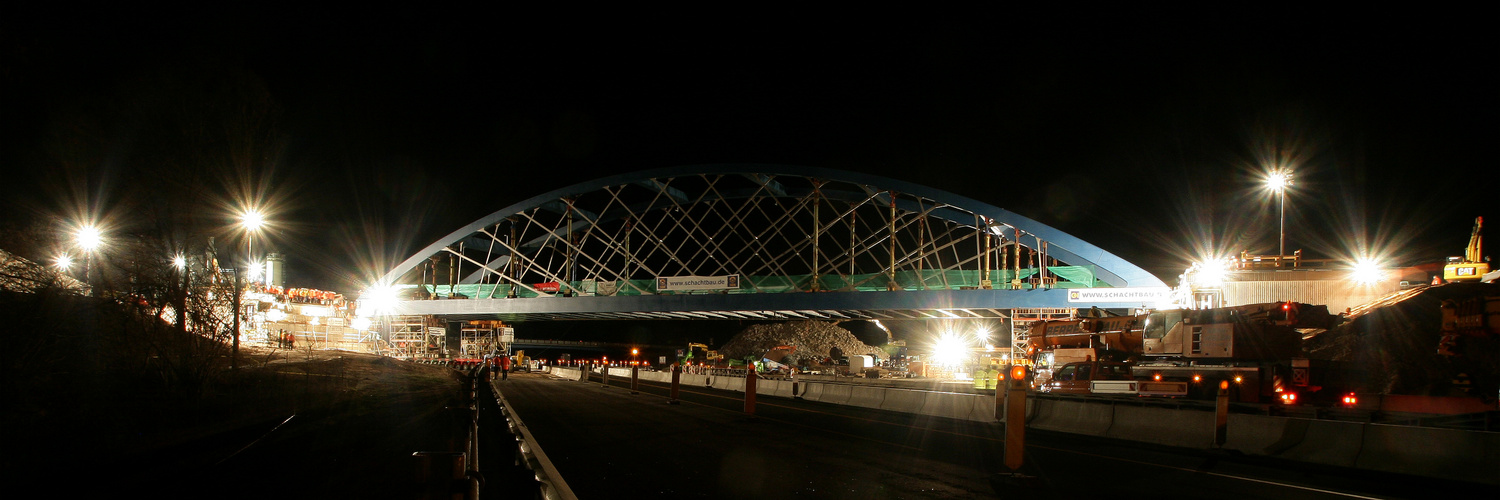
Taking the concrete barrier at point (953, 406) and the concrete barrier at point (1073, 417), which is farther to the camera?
the concrete barrier at point (953, 406)

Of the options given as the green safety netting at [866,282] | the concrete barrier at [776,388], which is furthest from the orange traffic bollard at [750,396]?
the green safety netting at [866,282]

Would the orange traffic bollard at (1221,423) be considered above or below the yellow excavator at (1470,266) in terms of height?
below

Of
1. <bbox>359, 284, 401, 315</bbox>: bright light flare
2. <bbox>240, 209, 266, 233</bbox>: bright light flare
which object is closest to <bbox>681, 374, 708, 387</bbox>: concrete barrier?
<bbox>240, 209, 266, 233</bbox>: bright light flare

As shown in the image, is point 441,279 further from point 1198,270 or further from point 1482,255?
point 1482,255

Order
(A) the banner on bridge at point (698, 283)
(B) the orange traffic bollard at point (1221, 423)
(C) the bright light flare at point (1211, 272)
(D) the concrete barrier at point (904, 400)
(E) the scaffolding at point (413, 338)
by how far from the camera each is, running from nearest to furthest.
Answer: (B) the orange traffic bollard at point (1221, 423)
(D) the concrete barrier at point (904, 400)
(C) the bright light flare at point (1211, 272)
(A) the banner on bridge at point (698, 283)
(E) the scaffolding at point (413, 338)

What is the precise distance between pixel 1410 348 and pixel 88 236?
134 ft

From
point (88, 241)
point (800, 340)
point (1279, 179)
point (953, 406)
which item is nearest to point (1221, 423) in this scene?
point (953, 406)

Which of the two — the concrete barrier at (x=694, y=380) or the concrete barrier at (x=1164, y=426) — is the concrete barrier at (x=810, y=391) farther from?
the concrete barrier at (x=1164, y=426)

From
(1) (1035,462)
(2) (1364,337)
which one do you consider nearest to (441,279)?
(2) (1364,337)

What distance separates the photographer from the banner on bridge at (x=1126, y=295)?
178 feet

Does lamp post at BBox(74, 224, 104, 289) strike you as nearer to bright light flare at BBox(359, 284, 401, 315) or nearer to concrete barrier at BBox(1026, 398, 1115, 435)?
concrete barrier at BBox(1026, 398, 1115, 435)

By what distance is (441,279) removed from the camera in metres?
109

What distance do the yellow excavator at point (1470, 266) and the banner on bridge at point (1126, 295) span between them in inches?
547

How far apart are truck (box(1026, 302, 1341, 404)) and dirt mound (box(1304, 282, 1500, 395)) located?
6.32ft
